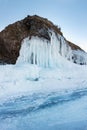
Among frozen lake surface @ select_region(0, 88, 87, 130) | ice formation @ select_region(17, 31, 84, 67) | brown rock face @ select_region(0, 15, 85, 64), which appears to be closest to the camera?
frozen lake surface @ select_region(0, 88, 87, 130)

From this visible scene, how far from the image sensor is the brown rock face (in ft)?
40.4

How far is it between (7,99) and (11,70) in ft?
6.90

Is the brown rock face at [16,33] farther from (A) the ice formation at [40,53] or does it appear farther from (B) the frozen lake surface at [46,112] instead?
(B) the frozen lake surface at [46,112]

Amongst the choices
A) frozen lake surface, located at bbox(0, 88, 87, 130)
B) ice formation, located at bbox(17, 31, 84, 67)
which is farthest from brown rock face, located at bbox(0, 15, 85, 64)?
frozen lake surface, located at bbox(0, 88, 87, 130)

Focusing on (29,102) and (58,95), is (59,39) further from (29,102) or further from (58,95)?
(29,102)

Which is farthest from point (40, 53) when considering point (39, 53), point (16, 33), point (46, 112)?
point (46, 112)

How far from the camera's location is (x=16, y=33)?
42.9 ft

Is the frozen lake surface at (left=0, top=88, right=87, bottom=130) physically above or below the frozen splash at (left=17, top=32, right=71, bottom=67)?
below

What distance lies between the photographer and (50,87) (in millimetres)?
8914

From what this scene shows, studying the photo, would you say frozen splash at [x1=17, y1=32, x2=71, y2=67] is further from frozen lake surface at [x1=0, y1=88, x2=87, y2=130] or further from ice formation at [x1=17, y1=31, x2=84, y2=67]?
frozen lake surface at [x1=0, y1=88, x2=87, y2=130]

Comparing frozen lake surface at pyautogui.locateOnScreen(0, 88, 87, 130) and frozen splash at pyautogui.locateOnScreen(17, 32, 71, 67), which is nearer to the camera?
frozen lake surface at pyautogui.locateOnScreen(0, 88, 87, 130)

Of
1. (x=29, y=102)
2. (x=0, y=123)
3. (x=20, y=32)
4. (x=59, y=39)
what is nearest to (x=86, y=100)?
(x=29, y=102)

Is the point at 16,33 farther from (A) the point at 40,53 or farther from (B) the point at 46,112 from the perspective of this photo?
(B) the point at 46,112

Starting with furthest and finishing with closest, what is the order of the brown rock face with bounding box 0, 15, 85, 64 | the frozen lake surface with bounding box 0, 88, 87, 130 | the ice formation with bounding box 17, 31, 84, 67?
the brown rock face with bounding box 0, 15, 85, 64, the ice formation with bounding box 17, 31, 84, 67, the frozen lake surface with bounding box 0, 88, 87, 130
